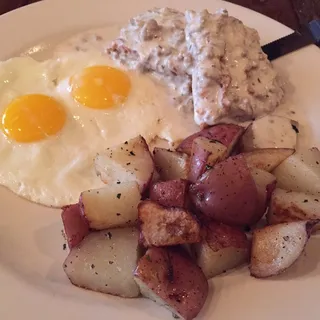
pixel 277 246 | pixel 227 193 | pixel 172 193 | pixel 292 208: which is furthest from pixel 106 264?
pixel 292 208

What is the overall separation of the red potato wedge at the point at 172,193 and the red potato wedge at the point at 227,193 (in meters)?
0.04

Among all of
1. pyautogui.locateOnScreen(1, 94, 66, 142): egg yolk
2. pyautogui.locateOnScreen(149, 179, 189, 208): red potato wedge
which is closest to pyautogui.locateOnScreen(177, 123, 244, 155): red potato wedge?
pyautogui.locateOnScreen(149, 179, 189, 208): red potato wedge

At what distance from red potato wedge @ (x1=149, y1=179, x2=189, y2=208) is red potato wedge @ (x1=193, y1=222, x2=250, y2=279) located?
0.46 ft

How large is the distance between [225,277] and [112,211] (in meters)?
0.50

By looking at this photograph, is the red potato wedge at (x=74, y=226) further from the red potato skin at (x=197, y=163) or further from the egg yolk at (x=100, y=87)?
the egg yolk at (x=100, y=87)

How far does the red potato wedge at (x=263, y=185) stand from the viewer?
72.5 inches

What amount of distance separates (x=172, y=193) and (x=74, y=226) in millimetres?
381

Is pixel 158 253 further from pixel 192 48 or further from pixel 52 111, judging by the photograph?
pixel 192 48

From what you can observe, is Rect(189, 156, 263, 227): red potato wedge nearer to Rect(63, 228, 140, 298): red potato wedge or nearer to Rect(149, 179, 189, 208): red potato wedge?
Rect(149, 179, 189, 208): red potato wedge

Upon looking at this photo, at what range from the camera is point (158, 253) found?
1644 mm

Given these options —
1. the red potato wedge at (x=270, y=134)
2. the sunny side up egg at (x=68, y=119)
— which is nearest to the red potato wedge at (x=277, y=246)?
the red potato wedge at (x=270, y=134)

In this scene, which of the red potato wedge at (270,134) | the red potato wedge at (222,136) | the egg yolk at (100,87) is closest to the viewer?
the red potato wedge at (222,136)

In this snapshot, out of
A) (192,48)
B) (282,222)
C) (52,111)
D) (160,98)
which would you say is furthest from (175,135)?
(282,222)

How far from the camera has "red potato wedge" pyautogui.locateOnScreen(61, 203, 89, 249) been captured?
1.75m
